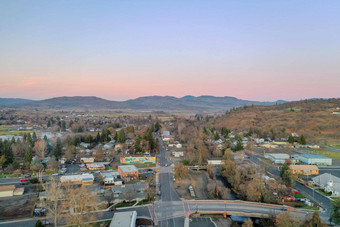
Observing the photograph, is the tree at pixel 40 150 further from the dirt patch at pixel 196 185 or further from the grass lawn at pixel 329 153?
the grass lawn at pixel 329 153

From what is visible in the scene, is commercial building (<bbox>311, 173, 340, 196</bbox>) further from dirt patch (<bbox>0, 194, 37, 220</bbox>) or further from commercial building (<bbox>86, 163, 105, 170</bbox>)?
dirt patch (<bbox>0, 194, 37, 220</bbox>)

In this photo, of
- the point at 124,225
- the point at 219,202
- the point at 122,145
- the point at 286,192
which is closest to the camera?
the point at 124,225

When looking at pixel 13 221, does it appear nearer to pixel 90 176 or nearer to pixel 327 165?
pixel 90 176

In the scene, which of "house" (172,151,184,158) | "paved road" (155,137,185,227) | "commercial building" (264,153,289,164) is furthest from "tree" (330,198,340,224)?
"house" (172,151,184,158)

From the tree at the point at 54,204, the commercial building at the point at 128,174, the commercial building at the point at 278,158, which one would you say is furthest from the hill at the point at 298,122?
the tree at the point at 54,204

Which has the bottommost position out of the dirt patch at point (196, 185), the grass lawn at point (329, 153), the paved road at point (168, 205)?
the dirt patch at point (196, 185)

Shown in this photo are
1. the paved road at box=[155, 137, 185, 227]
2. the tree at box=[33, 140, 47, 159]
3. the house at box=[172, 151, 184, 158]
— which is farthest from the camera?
the house at box=[172, 151, 184, 158]

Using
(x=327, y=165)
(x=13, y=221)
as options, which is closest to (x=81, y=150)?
(x=13, y=221)
